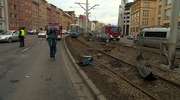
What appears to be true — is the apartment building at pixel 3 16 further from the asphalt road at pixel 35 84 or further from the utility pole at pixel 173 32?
the asphalt road at pixel 35 84

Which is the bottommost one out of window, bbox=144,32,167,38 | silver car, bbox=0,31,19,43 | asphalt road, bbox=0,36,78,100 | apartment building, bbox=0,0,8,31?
asphalt road, bbox=0,36,78,100

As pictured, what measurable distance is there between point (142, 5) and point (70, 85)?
11041 centimetres

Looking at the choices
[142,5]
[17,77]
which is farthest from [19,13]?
[17,77]

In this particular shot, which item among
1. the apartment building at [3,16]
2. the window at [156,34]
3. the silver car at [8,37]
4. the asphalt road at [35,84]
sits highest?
the apartment building at [3,16]

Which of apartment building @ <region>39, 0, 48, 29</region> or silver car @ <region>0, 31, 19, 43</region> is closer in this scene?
silver car @ <region>0, 31, 19, 43</region>

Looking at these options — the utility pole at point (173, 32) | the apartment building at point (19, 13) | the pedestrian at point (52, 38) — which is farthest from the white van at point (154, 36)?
the apartment building at point (19, 13)

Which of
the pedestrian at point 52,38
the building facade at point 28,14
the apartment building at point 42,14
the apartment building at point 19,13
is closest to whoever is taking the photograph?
the pedestrian at point 52,38

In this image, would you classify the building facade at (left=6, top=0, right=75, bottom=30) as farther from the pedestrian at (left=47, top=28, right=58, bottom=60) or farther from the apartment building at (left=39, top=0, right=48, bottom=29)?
the pedestrian at (left=47, top=28, right=58, bottom=60)

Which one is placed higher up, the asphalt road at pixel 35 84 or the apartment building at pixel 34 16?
the apartment building at pixel 34 16

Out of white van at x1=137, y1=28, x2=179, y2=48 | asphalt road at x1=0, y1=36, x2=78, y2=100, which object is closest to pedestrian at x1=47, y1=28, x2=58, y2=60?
asphalt road at x1=0, y1=36, x2=78, y2=100

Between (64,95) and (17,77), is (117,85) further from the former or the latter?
(17,77)

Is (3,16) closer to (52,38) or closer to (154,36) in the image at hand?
(154,36)

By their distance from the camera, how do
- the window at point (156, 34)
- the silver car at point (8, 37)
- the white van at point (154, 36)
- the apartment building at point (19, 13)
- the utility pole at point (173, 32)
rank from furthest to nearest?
1. the apartment building at point (19, 13)
2. the silver car at point (8, 37)
3. the window at point (156, 34)
4. the white van at point (154, 36)
5. the utility pole at point (173, 32)

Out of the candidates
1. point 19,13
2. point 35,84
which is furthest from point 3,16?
point 35,84
